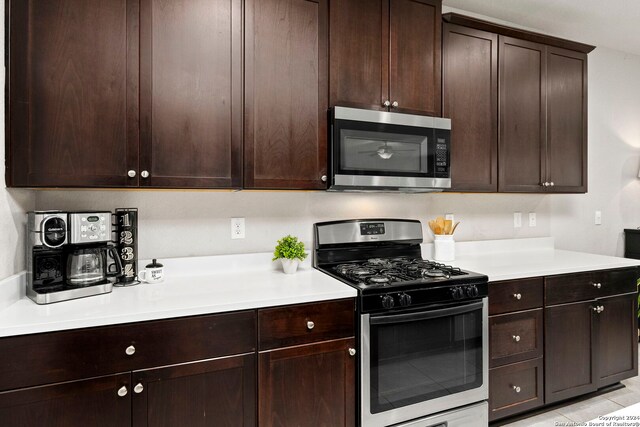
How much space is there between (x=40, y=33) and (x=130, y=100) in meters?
0.39

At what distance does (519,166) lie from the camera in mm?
2445

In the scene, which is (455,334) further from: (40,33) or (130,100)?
(40,33)

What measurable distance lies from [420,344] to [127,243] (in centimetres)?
151

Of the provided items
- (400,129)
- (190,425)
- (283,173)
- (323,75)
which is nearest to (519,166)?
(400,129)

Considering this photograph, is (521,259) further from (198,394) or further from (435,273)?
(198,394)

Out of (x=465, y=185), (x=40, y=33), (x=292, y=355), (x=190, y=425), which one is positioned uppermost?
(x=40, y=33)

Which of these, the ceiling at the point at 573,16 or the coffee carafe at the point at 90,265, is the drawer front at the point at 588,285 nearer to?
the ceiling at the point at 573,16

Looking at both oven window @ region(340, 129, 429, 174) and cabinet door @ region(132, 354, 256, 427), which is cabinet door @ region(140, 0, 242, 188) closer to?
oven window @ region(340, 129, 429, 174)

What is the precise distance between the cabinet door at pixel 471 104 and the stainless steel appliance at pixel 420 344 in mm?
736

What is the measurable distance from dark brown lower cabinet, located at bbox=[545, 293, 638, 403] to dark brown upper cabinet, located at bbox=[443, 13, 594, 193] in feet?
2.74

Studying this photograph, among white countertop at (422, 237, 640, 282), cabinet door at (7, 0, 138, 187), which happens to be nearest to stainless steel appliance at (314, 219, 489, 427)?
white countertop at (422, 237, 640, 282)

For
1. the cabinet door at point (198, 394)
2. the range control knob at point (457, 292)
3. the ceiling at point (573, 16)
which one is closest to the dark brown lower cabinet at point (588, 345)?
the range control knob at point (457, 292)

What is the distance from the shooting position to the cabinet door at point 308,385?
1.48 metres

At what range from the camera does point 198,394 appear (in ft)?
4.52
